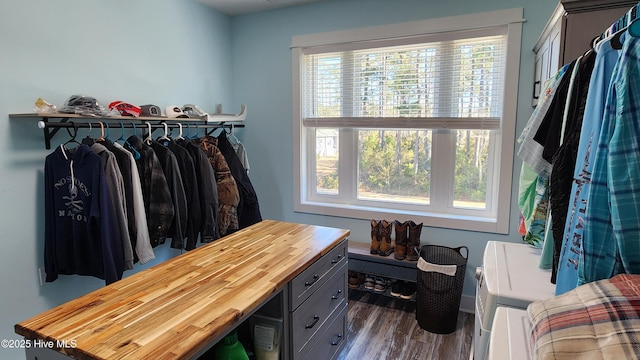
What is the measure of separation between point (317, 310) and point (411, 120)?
1.83m

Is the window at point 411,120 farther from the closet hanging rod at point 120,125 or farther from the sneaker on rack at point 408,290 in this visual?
the closet hanging rod at point 120,125

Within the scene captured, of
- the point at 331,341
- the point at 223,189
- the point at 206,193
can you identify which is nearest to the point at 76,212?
the point at 206,193

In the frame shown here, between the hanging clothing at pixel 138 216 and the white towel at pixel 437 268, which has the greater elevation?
the hanging clothing at pixel 138 216

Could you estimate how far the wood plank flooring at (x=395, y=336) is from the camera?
2346 millimetres

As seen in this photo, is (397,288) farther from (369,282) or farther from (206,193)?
(206,193)

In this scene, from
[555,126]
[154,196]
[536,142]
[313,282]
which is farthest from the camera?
[154,196]

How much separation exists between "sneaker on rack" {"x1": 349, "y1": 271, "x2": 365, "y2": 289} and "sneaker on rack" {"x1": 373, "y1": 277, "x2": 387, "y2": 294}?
0.15 meters

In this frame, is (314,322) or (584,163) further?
(314,322)

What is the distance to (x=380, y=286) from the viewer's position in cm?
304

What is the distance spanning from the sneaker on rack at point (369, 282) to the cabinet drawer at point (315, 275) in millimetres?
1038

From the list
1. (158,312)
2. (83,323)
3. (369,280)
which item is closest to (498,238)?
(369,280)

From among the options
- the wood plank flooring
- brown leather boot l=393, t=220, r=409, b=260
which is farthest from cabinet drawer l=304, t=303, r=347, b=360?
brown leather boot l=393, t=220, r=409, b=260

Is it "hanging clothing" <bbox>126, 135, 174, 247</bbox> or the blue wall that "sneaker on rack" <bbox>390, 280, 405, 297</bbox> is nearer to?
the blue wall

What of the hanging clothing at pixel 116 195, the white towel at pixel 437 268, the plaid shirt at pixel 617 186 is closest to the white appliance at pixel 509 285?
the plaid shirt at pixel 617 186
